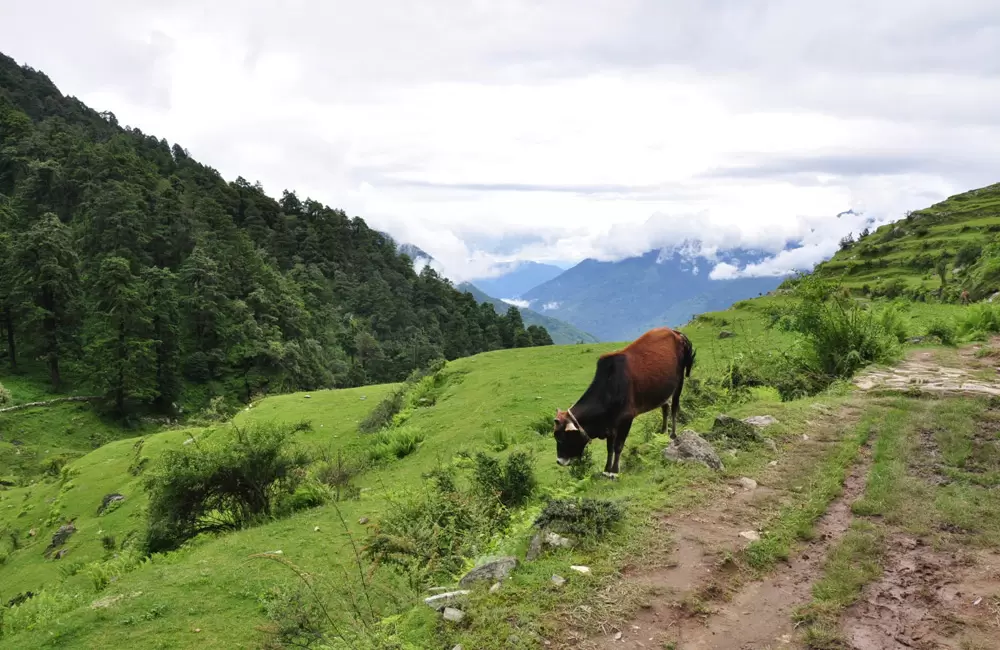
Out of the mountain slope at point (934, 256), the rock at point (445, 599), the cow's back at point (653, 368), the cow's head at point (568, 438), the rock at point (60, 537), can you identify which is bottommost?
the rock at point (60, 537)

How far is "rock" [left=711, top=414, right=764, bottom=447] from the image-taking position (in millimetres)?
10062

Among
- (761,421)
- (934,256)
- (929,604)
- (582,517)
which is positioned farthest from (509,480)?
(934,256)

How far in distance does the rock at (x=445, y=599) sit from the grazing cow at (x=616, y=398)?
3451mm

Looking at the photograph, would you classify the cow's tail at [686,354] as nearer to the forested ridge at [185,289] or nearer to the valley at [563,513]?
the valley at [563,513]

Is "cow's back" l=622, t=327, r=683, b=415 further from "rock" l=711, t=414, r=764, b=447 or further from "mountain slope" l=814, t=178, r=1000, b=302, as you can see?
"mountain slope" l=814, t=178, r=1000, b=302

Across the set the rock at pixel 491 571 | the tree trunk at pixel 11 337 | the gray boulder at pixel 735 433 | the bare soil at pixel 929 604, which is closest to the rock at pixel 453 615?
the rock at pixel 491 571

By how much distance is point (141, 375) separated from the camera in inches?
1879

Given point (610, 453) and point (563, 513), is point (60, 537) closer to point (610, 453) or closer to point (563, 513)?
point (610, 453)

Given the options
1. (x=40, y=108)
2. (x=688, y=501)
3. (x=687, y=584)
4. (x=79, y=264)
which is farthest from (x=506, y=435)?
(x=40, y=108)

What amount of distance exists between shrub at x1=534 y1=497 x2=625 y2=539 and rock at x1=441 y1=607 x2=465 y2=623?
177 centimetres

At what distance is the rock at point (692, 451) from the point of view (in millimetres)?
9164

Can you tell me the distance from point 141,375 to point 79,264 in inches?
715

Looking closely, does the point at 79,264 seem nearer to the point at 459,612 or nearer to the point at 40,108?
the point at 459,612

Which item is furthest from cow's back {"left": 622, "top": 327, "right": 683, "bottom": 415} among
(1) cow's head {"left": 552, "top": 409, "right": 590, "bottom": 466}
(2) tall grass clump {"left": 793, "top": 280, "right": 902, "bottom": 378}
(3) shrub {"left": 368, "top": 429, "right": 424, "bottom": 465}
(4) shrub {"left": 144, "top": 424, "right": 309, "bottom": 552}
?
(3) shrub {"left": 368, "top": 429, "right": 424, "bottom": 465}
